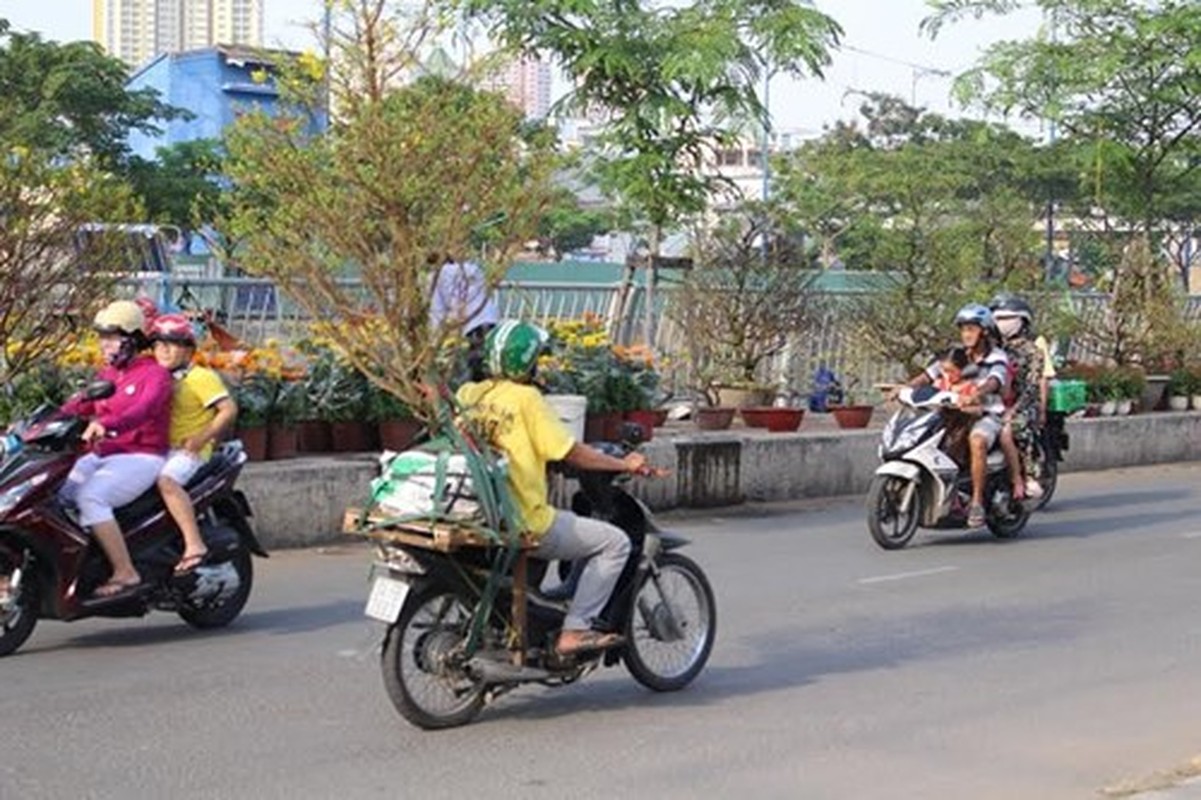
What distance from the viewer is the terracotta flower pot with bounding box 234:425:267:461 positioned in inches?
536

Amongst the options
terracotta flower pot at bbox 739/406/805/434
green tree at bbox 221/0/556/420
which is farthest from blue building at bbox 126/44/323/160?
green tree at bbox 221/0/556/420

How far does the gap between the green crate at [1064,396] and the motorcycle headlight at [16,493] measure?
9.44 metres

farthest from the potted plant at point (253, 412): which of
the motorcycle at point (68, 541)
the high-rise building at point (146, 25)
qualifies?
the high-rise building at point (146, 25)

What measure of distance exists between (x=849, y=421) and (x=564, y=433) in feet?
36.1

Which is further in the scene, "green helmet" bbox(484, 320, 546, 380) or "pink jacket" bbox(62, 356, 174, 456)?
"pink jacket" bbox(62, 356, 174, 456)

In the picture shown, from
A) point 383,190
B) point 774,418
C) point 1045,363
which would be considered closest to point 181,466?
point 383,190

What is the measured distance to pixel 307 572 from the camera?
1240 cm

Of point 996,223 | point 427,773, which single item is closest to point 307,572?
point 427,773

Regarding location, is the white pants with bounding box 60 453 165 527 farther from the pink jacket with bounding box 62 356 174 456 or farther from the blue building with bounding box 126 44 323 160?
the blue building with bounding box 126 44 323 160

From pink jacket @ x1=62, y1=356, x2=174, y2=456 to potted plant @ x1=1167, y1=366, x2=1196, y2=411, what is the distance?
52.2 ft

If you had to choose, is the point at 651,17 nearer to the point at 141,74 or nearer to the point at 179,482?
the point at 179,482

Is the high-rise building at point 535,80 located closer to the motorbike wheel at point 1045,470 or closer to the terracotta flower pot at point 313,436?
the terracotta flower pot at point 313,436

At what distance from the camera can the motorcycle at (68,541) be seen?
Result: 9102 millimetres

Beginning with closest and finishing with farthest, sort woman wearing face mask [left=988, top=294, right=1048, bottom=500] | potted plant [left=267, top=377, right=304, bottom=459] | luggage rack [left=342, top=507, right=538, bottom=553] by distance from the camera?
luggage rack [left=342, top=507, right=538, bottom=553] → potted plant [left=267, top=377, right=304, bottom=459] → woman wearing face mask [left=988, top=294, right=1048, bottom=500]
